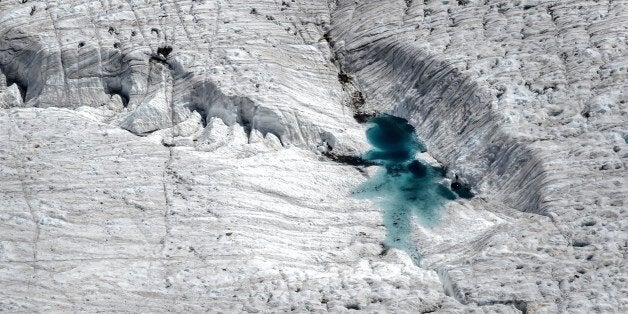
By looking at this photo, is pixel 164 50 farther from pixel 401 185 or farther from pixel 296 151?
pixel 401 185

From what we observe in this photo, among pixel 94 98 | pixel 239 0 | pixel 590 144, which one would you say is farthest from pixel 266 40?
pixel 590 144

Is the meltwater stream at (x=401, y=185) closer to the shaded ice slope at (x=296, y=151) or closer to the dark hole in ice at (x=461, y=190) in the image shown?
the dark hole in ice at (x=461, y=190)

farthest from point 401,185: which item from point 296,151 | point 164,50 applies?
point 164,50

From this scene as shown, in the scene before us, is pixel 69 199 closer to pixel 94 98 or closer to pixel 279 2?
pixel 94 98

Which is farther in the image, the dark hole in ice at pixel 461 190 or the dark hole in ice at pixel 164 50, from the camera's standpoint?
the dark hole in ice at pixel 164 50

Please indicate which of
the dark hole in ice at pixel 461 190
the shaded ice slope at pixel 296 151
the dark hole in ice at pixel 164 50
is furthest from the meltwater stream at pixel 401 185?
the dark hole in ice at pixel 164 50
